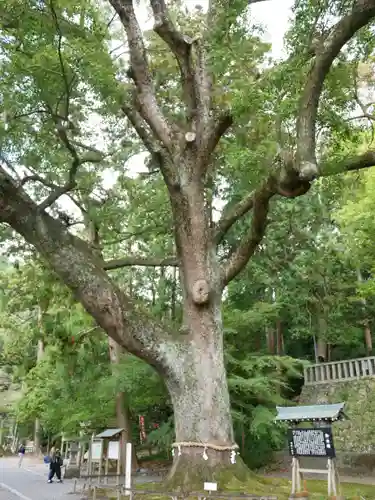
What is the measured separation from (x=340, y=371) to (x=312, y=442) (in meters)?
9.14

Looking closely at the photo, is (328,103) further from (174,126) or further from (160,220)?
(160,220)

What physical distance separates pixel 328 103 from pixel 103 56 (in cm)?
385

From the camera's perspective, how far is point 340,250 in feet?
54.2

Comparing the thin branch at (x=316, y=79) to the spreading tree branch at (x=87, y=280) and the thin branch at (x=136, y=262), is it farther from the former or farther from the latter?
the thin branch at (x=136, y=262)

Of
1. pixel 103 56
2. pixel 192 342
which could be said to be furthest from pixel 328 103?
pixel 192 342

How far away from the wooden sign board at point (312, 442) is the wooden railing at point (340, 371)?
27.3ft

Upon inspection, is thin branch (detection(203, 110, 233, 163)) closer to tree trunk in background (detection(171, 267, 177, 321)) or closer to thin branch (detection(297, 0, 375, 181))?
thin branch (detection(297, 0, 375, 181))

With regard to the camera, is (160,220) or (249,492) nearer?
(249,492)

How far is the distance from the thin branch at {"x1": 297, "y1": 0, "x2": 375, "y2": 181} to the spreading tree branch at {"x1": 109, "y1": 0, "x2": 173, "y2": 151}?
3352 millimetres

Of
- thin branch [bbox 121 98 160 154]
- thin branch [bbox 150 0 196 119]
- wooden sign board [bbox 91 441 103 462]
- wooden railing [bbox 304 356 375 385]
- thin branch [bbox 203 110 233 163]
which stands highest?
thin branch [bbox 150 0 196 119]

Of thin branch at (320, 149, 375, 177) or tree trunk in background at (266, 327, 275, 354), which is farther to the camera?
tree trunk in background at (266, 327, 275, 354)

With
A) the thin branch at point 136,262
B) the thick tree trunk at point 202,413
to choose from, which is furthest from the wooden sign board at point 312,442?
the thin branch at point 136,262

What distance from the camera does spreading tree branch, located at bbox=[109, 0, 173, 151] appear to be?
8.60m

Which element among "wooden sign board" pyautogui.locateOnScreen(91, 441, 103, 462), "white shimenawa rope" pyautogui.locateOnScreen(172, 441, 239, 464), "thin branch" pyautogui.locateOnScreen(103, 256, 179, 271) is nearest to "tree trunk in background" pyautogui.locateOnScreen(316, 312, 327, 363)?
"wooden sign board" pyautogui.locateOnScreen(91, 441, 103, 462)
